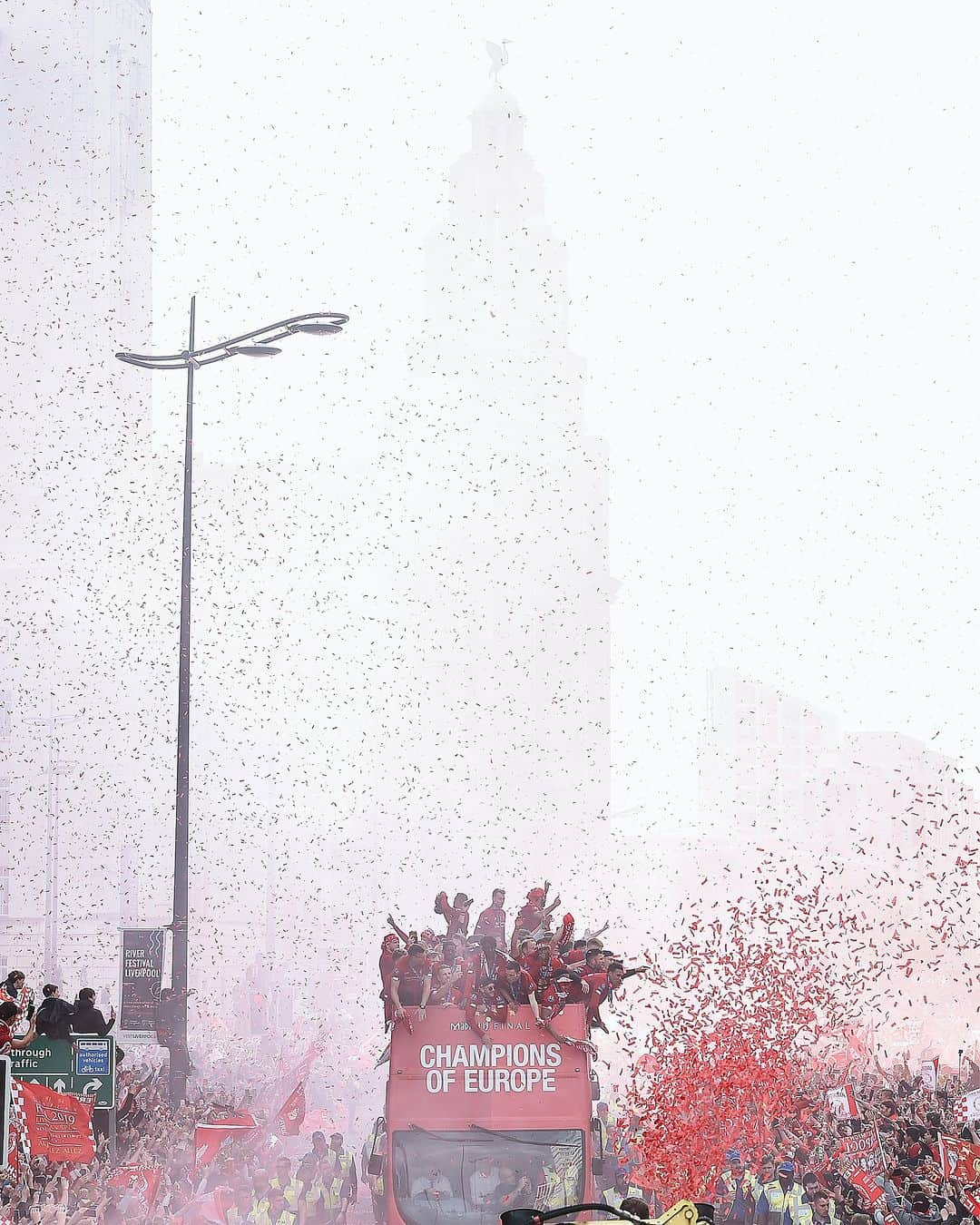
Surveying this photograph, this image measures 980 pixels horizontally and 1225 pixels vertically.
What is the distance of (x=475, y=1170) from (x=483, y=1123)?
257mm

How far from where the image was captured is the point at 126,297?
638 inches

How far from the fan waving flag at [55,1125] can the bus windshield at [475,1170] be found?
2917mm

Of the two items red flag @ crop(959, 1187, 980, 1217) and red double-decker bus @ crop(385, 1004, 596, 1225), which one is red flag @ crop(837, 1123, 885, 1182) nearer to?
red flag @ crop(959, 1187, 980, 1217)

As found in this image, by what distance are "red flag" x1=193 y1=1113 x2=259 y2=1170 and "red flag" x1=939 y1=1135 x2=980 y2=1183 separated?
541cm

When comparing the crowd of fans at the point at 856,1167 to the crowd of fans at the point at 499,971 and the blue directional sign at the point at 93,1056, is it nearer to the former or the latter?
the crowd of fans at the point at 499,971

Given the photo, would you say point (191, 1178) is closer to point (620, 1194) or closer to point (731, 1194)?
point (620, 1194)

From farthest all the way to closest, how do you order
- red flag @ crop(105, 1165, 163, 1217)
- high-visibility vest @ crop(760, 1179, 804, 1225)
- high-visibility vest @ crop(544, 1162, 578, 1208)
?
red flag @ crop(105, 1165, 163, 1217), high-visibility vest @ crop(760, 1179, 804, 1225), high-visibility vest @ crop(544, 1162, 578, 1208)

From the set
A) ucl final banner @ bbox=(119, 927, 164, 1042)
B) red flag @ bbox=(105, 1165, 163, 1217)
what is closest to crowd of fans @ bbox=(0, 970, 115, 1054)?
ucl final banner @ bbox=(119, 927, 164, 1042)

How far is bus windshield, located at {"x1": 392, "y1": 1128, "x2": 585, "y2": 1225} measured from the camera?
8555 mm

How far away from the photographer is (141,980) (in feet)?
37.8

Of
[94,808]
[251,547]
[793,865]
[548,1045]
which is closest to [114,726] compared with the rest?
[94,808]

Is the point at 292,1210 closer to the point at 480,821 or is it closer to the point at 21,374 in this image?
the point at 480,821

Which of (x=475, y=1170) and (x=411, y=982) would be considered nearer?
(x=475, y=1170)

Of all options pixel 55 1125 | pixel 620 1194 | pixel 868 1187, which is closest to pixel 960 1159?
pixel 868 1187
